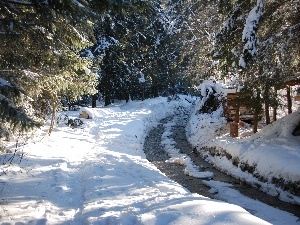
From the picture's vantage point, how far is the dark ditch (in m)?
9.45

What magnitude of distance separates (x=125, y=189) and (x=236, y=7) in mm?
7391

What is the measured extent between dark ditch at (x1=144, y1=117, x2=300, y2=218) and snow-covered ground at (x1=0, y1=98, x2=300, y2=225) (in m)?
0.57

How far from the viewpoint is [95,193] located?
7805 mm

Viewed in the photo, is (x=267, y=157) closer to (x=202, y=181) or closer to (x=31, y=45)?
(x=202, y=181)

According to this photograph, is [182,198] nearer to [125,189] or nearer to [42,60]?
[125,189]

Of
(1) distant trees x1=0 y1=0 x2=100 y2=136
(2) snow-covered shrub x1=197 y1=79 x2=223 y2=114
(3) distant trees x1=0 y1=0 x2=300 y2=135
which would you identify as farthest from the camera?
(2) snow-covered shrub x1=197 y1=79 x2=223 y2=114

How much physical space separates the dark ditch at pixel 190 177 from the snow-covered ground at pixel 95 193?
57 centimetres

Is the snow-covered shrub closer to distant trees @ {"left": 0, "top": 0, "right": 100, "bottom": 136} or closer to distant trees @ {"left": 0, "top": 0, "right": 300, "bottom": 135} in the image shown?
distant trees @ {"left": 0, "top": 0, "right": 300, "bottom": 135}

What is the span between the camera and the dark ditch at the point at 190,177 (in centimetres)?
945

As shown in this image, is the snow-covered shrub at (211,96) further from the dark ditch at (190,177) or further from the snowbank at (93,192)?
the snowbank at (93,192)

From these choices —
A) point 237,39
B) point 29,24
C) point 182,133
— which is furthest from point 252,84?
point 182,133

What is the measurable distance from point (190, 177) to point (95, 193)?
5296mm

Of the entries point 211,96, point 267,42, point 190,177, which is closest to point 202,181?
point 190,177

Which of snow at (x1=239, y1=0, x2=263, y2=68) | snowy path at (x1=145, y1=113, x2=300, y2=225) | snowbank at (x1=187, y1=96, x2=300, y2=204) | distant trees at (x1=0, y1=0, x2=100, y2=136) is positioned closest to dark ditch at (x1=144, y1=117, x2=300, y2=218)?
snowy path at (x1=145, y1=113, x2=300, y2=225)
